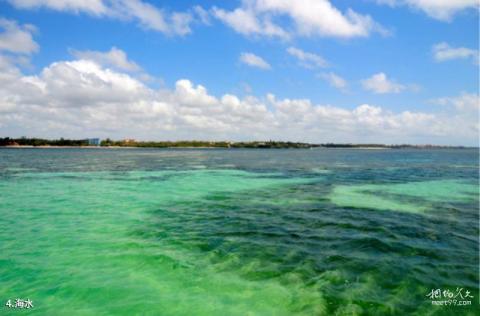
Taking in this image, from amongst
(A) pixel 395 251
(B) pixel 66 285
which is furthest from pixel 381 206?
(B) pixel 66 285

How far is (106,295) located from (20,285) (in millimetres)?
2531

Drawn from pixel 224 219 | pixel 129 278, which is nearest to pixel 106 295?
pixel 129 278

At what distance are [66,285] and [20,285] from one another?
1.21 metres

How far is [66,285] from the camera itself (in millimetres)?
8695

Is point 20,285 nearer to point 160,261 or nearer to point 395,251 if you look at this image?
point 160,261

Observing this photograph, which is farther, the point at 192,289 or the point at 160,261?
the point at 160,261

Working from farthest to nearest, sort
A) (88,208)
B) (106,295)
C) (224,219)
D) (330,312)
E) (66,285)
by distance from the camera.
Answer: (88,208)
(224,219)
(66,285)
(106,295)
(330,312)

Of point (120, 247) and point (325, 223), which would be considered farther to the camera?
point (325, 223)

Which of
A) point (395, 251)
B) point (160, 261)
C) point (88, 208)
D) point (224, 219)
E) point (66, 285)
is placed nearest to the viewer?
point (66, 285)

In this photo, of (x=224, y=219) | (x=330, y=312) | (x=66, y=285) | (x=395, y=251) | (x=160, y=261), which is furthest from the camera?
(x=224, y=219)

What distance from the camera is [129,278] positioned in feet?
30.2

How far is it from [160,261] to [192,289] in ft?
7.63

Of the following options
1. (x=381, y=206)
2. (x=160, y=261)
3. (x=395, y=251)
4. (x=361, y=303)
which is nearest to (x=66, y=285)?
(x=160, y=261)

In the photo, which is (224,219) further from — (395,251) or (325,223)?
(395,251)
